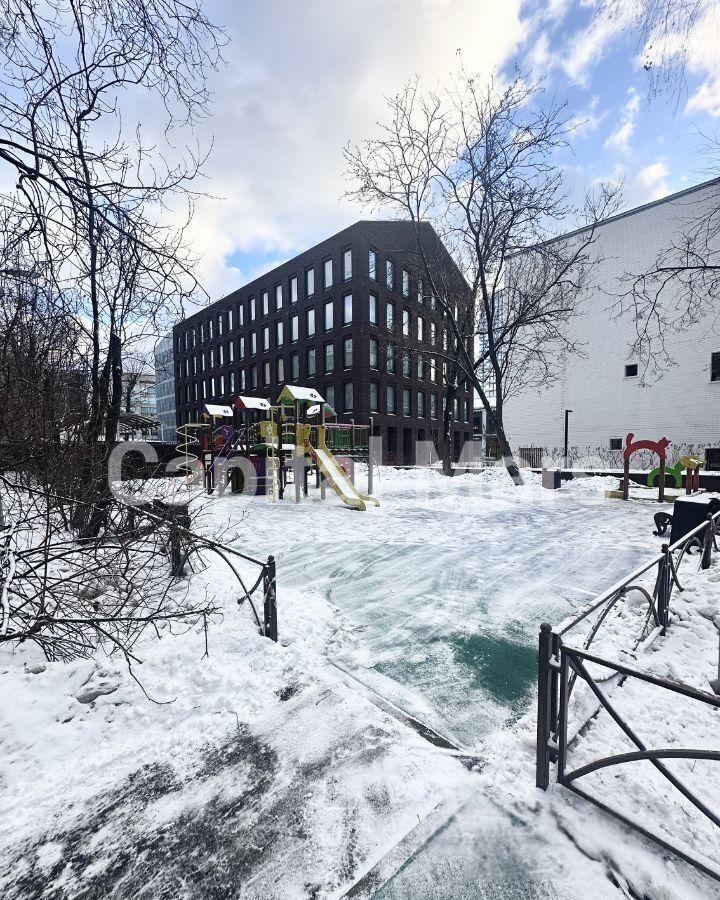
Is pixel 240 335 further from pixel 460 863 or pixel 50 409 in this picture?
pixel 460 863

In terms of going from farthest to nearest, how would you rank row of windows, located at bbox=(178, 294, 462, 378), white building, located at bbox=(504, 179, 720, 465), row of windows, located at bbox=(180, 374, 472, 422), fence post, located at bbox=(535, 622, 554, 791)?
row of windows, located at bbox=(180, 374, 472, 422)
row of windows, located at bbox=(178, 294, 462, 378)
white building, located at bbox=(504, 179, 720, 465)
fence post, located at bbox=(535, 622, 554, 791)

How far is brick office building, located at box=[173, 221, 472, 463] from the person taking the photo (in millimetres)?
30375

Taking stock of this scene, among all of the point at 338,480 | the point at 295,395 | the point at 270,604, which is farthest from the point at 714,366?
the point at 270,604

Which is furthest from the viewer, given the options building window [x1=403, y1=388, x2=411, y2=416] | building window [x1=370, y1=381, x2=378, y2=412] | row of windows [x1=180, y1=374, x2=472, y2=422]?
building window [x1=403, y1=388, x2=411, y2=416]

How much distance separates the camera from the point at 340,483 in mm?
12703

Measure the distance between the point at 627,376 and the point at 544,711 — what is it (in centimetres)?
2722

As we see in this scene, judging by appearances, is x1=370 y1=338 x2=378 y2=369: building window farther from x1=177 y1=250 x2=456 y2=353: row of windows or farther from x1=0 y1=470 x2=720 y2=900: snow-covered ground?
x1=0 y1=470 x2=720 y2=900: snow-covered ground

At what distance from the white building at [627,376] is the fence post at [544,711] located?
75.1 ft

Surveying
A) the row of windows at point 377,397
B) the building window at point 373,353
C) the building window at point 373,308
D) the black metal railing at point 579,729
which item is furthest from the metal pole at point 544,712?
the building window at point 373,308

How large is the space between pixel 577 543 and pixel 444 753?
6293 millimetres

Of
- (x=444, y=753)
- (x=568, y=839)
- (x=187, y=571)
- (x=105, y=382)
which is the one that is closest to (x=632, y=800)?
(x=568, y=839)

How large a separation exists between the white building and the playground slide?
53.4ft

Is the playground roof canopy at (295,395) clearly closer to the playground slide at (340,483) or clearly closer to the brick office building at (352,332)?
the playground slide at (340,483)

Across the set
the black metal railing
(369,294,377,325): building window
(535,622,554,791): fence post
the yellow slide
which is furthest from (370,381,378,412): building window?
(535,622,554,791): fence post
